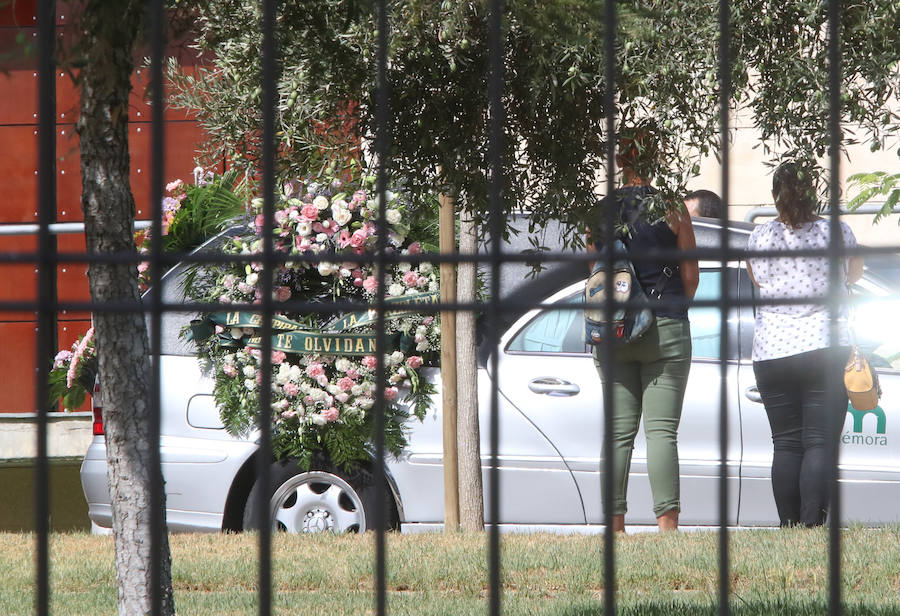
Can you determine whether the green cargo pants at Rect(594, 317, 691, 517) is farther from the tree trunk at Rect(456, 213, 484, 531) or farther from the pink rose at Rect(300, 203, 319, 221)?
the pink rose at Rect(300, 203, 319, 221)

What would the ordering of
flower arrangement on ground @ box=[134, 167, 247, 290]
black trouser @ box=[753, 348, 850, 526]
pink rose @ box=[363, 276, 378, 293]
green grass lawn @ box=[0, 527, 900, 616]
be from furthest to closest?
flower arrangement on ground @ box=[134, 167, 247, 290]
pink rose @ box=[363, 276, 378, 293]
black trouser @ box=[753, 348, 850, 526]
green grass lawn @ box=[0, 527, 900, 616]

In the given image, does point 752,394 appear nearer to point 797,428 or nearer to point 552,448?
point 797,428

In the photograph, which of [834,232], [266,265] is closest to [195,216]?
[266,265]

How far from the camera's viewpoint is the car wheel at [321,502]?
5.10 metres

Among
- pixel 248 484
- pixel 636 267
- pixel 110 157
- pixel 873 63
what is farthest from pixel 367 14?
pixel 248 484

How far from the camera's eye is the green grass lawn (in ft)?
12.3

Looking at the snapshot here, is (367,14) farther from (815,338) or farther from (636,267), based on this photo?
(815,338)

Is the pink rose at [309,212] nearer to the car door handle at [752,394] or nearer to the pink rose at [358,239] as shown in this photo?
the pink rose at [358,239]

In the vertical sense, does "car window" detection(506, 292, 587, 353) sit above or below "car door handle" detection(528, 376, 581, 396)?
above

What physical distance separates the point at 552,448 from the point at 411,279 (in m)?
1.09

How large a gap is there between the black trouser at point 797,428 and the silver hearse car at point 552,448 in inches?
10.4

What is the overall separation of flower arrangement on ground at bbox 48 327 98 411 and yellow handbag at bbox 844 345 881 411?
143 inches

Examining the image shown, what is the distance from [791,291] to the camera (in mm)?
4316

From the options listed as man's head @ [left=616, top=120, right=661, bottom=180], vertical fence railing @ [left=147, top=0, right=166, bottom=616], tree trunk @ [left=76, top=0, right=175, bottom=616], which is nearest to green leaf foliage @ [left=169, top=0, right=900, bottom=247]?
man's head @ [left=616, top=120, right=661, bottom=180]
